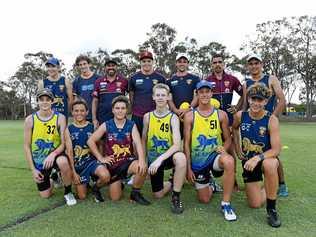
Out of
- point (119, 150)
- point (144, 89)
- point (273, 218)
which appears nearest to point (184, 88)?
point (144, 89)

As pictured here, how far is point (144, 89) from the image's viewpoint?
20.5 feet

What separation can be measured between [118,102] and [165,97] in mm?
684

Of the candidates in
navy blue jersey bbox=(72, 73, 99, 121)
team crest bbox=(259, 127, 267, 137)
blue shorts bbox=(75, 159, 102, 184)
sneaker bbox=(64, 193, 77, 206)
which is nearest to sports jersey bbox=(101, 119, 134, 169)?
blue shorts bbox=(75, 159, 102, 184)

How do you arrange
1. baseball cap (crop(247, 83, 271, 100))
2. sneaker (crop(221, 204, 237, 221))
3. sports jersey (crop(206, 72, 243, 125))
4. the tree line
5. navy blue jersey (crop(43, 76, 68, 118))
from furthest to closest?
the tree line → navy blue jersey (crop(43, 76, 68, 118)) → sports jersey (crop(206, 72, 243, 125)) → baseball cap (crop(247, 83, 271, 100)) → sneaker (crop(221, 204, 237, 221))

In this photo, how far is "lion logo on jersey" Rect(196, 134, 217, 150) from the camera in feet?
16.5

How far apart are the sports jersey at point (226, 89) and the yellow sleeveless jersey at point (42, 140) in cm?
258

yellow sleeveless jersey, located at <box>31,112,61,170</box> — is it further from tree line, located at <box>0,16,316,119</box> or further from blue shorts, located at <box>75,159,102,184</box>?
tree line, located at <box>0,16,316,119</box>

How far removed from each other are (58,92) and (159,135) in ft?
7.29

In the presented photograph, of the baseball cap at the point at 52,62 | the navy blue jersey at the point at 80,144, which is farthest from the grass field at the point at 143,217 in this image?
the baseball cap at the point at 52,62

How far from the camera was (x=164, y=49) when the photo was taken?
46875 millimetres

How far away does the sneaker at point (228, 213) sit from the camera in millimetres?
4387

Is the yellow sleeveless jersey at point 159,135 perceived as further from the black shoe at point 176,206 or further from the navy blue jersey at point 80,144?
the navy blue jersey at point 80,144

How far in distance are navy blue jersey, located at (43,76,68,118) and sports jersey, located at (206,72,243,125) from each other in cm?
256

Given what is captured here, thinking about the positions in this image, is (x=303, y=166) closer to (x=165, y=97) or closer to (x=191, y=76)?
(x=191, y=76)
